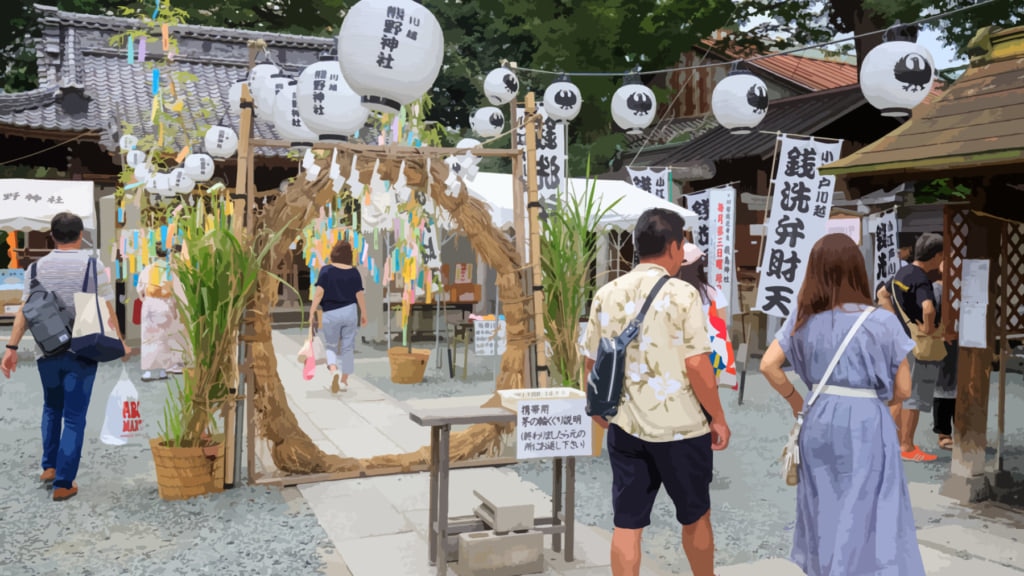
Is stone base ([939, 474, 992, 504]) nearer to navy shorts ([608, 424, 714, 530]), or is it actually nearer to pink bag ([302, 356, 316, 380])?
navy shorts ([608, 424, 714, 530])

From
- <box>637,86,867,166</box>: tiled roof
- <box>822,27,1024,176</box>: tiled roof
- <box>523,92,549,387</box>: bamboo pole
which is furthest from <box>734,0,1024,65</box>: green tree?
<box>523,92,549,387</box>: bamboo pole

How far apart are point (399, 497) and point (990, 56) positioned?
5.34 metres

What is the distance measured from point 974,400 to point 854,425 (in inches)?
127

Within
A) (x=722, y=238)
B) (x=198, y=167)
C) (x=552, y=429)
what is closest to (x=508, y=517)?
(x=552, y=429)

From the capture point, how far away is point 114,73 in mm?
17719

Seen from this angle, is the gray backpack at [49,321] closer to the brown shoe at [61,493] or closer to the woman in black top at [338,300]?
the brown shoe at [61,493]

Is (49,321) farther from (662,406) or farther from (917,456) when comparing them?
(917,456)

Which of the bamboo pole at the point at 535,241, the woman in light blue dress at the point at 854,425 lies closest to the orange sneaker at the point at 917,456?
the bamboo pole at the point at 535,241

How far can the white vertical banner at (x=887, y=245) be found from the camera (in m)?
10.6

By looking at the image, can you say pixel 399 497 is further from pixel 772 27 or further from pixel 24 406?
pixel 772 27

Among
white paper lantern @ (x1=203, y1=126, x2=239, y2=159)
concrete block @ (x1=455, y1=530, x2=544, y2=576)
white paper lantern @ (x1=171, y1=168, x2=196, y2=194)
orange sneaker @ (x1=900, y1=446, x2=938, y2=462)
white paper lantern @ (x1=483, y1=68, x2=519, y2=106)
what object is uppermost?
white paper lantern @ (x1=483, y1=68, x2=519, y2=106)

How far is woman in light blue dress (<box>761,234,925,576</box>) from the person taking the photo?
3178 millimetres

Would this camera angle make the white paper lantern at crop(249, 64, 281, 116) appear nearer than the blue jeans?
No

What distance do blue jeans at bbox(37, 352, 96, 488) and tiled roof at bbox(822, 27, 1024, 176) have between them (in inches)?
208
